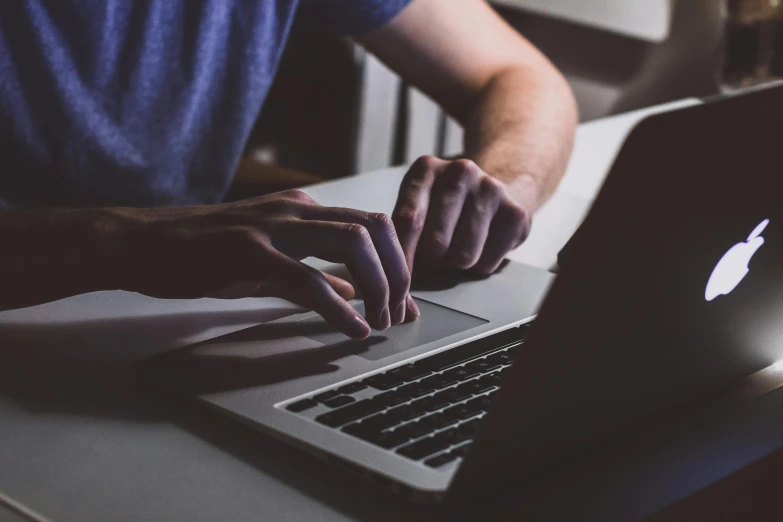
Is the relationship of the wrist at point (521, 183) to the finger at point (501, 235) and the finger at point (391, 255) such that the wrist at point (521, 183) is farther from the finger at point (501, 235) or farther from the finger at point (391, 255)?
the finger at point (391, 255)

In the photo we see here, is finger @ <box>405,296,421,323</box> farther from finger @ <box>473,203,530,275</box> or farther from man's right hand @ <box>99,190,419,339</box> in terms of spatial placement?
finger @ <box>473,203,530,275</box>

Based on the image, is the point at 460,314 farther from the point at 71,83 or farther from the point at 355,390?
the point at 71,83

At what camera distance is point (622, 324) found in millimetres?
440

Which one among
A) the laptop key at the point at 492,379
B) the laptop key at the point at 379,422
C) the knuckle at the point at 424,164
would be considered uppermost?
the knuckle at the point at 424,164

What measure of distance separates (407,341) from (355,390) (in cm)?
10

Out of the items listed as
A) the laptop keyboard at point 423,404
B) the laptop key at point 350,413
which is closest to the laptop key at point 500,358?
the laptop keyboard at point 423,404

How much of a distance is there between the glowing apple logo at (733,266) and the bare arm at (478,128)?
0.29 metres

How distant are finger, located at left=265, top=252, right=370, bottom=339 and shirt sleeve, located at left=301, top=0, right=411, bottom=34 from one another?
719 mm

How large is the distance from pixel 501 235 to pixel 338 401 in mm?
327

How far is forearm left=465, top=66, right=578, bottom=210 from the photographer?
104 cm

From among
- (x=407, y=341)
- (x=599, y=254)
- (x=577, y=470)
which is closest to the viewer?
(x=599, y=254)

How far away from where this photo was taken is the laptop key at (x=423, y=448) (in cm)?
46

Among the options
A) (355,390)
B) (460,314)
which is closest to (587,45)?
(460,314)

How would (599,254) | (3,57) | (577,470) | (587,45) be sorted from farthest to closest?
(587,45) < (3,57) < (577,470) < (599,254)
